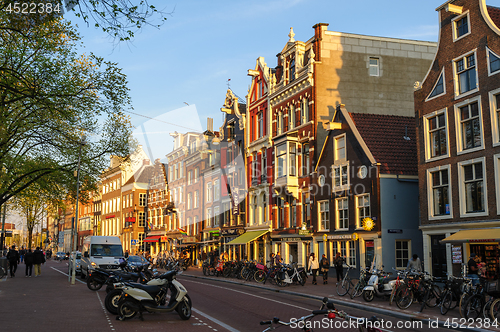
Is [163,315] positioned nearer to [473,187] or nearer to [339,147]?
[473,187]

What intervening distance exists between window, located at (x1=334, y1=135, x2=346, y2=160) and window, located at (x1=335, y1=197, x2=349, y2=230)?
110 inches

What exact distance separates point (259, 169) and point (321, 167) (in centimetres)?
1005

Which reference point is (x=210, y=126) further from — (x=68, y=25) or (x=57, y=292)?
(x=57, y=292)

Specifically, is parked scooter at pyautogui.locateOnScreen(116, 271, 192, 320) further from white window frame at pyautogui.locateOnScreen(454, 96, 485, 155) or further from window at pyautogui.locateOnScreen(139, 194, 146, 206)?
window at pyautogui.locateOnScreen(139, 194, 146, 206)

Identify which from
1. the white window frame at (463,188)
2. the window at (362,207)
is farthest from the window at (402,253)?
the white window frame at (463,188)

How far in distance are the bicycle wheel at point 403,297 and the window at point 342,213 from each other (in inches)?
593

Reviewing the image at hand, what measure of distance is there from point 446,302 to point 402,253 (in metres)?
14.5

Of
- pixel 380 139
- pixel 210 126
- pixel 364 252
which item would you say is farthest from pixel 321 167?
pixel 210 126

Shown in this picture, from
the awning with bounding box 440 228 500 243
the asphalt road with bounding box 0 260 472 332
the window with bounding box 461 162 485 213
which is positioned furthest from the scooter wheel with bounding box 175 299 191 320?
the window with bounding box 461 162 485 213

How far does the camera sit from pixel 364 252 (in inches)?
1134

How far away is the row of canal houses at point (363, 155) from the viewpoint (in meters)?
22.5

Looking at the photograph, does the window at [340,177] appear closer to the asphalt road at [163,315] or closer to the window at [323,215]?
the window at [323,215]

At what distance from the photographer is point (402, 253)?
28.2 meters

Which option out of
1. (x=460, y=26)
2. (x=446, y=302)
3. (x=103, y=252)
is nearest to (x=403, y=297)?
(x=446, y=302)
